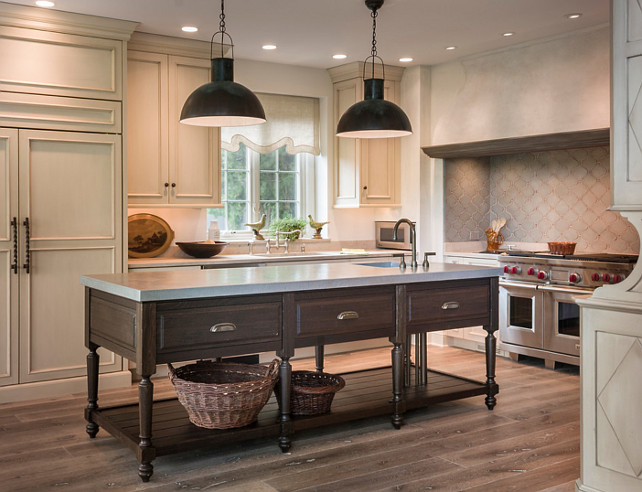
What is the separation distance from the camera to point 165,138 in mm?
5477

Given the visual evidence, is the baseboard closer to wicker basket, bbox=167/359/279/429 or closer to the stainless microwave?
wicker basket, bbox=167/359/279/429

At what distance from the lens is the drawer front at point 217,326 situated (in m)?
3.23

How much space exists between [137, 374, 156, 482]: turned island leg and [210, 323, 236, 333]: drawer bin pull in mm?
374

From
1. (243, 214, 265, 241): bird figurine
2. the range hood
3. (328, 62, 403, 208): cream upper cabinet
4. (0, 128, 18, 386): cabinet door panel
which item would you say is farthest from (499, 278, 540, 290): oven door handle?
(0, 128, 18, 386): cabinet door panel

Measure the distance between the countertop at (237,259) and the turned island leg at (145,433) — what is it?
2.06m

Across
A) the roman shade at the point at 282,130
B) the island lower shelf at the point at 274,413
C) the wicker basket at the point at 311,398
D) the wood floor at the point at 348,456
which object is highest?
the roman shade at the point at 282,130

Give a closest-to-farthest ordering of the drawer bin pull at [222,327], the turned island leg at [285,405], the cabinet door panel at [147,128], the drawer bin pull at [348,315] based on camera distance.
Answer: the drawer bin pull at [222,327] < the turned island leg at [285,405] < the drawer bin pull at [348,315] < the cabinet door panel at [147,128]

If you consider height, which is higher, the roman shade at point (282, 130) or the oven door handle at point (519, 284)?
the roman shade at point (282, 130)

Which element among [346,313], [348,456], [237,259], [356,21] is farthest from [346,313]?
[356,21]

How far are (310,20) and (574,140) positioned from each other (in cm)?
220

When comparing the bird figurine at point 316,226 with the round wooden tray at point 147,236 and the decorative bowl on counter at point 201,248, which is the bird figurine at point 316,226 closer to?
the decorative bowl on counter at point 201,248

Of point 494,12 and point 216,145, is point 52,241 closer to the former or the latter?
point 216,145

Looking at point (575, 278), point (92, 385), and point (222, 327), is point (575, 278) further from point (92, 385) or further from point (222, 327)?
point (92, 385)

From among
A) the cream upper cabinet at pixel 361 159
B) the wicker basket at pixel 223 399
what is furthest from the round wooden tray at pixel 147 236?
the wicker basket at pixel 223 399
